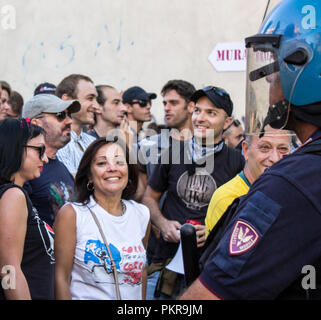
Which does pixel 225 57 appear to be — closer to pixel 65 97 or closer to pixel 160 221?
pixel 65 97

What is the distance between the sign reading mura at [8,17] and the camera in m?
7.62

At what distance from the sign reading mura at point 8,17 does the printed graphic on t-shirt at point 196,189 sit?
5.36 m

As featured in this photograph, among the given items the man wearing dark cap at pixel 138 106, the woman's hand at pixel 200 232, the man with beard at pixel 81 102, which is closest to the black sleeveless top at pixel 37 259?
the woman's hand at pixel 200 232

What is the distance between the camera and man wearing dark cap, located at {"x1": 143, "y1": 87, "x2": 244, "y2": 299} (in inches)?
140

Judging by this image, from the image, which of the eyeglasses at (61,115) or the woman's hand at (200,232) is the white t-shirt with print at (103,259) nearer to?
the woman's hand at (200,232)

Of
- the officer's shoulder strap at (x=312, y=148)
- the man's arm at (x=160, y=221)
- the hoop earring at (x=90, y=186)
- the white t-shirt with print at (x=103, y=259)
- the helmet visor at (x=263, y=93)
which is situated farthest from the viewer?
the man's arm at (x=160, y=221)

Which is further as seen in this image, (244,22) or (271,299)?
(244,22)

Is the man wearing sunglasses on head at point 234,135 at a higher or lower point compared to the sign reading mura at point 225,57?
lower

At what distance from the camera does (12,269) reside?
2215mm

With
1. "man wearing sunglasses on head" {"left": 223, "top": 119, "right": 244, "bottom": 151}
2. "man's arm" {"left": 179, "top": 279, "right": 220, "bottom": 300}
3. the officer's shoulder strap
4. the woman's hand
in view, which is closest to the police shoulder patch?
"man's arm" {"left": 179, "top": 279, "right": 220, "bottom": 300}

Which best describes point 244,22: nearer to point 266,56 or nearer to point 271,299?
point 266,56

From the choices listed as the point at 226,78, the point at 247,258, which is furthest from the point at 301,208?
the point at 226,78

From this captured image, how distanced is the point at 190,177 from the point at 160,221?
1.39 feet

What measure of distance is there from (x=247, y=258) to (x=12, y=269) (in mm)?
1394
